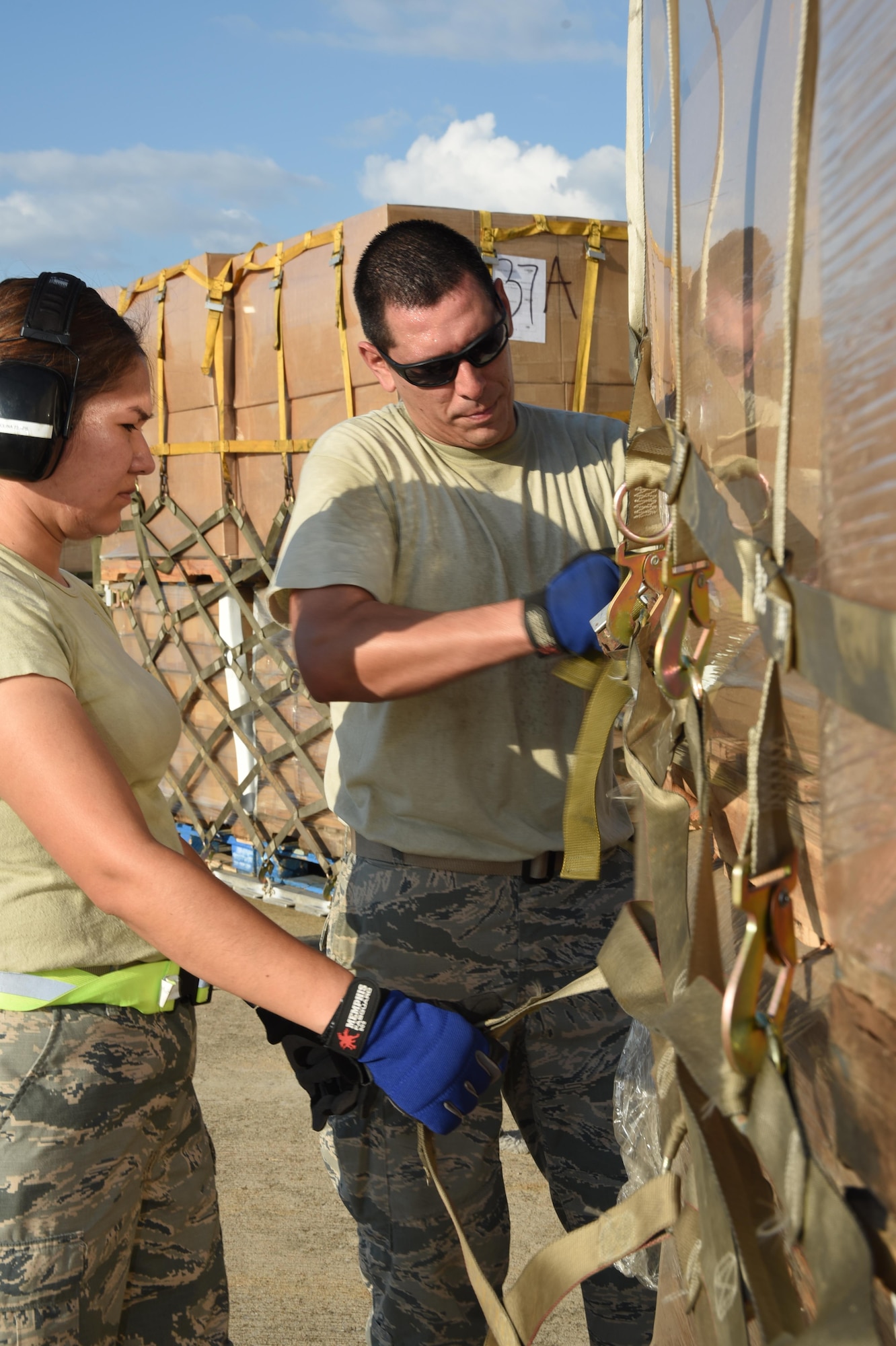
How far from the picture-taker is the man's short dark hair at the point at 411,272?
1818mm

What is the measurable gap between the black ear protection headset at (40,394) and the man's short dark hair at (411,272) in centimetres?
56

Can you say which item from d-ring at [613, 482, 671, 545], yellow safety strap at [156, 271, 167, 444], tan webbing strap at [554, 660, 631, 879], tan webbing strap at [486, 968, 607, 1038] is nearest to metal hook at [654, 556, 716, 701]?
d-ring at [613, 482, 671, 545]

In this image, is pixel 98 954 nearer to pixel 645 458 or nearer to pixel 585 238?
pixel 645 458

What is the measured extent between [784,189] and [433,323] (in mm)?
1245

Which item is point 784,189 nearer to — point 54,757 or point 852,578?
point 852,578

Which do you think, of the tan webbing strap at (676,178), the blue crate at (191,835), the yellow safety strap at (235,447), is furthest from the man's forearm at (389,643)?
the blue crate at (191,835)

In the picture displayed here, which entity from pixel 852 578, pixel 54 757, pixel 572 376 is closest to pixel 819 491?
pixel 852 578

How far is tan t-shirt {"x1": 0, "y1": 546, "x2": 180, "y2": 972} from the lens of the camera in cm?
127

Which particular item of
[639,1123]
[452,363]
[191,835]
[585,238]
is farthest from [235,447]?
[639,1123]

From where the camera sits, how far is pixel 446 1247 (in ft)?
5.57

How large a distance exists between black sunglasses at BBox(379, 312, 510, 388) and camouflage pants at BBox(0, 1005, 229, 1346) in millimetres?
1038

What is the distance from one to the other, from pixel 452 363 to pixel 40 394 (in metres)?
0.68

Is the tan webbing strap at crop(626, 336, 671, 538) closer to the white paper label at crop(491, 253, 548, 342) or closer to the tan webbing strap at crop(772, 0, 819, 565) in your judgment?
the tan webbing strap at crop(772, 0, 819, 565)

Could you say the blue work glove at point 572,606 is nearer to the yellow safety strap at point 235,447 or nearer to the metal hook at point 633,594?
the metal hook at point 633,594
